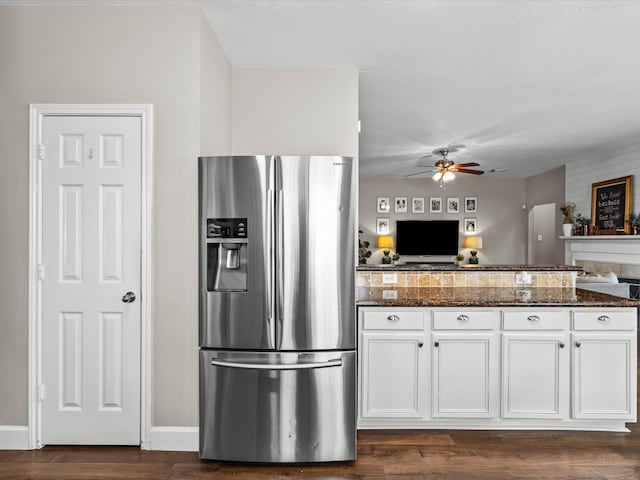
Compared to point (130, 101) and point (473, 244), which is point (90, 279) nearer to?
point (130, 101)

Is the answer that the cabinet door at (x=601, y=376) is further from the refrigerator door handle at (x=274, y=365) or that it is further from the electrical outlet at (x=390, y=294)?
the refrigerator door handle at (x=274, y=365)

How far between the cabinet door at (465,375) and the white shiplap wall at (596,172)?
16.3 ft

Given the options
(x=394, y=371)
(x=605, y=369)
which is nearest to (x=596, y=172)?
(x=605, y=369)

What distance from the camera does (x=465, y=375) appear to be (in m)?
3.01

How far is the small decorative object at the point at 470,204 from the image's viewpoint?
980cm

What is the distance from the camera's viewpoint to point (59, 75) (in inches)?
106

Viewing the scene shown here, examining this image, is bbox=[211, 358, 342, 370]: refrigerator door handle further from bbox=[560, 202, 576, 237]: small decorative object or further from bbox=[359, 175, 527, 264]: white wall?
bbox=[359, 175, 527, 264]: white wall

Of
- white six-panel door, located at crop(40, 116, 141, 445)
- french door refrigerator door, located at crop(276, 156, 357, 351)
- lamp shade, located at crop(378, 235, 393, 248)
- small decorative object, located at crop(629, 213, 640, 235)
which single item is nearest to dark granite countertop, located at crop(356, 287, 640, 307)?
french door refrigerator door, located at crop(276, 156, 357, 351)

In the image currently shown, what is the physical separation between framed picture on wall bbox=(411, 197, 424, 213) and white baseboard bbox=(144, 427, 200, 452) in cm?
780

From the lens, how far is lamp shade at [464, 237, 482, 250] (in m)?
9.64

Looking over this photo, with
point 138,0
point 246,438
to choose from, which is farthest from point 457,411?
point 138,0

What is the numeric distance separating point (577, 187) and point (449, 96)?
4848 millimetres

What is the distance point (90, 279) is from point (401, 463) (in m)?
2.12

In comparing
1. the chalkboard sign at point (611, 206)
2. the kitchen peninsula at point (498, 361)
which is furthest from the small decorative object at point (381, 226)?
the kitchen peninsula at point (498, 361)
